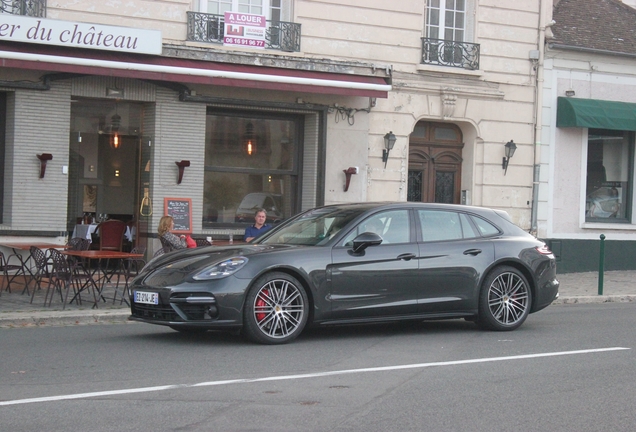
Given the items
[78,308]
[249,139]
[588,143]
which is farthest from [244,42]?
[588,143]

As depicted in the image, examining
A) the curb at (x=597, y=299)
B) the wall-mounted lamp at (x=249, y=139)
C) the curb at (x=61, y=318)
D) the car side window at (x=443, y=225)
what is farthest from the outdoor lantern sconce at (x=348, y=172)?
the car side window at (x=443, y=225)

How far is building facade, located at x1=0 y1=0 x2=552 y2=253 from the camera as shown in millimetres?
15352

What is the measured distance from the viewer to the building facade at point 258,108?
50.4 ft

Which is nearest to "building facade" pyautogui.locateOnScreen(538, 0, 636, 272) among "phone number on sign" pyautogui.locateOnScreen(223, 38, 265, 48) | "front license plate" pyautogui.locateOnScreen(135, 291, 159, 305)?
"phone number on sign" pyautogui.locateOnScreen(223, 38, 265, 48)

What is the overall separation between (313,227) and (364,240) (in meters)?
→ 0.83

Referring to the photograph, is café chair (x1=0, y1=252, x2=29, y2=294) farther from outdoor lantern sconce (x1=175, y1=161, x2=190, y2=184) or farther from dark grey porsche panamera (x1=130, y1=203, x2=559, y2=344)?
dark grey porsche panamera (x1=130, y1=203, x2=559, y2=344)

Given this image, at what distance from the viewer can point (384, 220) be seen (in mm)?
10172

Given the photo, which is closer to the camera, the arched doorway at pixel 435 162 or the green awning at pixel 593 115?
the arched doorway at pixel 435 162

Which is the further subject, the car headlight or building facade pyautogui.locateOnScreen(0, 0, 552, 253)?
building facade pyautogui.locateOnScreen(0, 0, 552, 253)

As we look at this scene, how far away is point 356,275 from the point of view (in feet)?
31.6

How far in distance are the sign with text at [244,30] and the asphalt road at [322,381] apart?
24.5 feet

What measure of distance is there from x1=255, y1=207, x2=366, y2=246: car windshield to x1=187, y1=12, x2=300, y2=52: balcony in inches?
273

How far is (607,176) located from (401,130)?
567 cm

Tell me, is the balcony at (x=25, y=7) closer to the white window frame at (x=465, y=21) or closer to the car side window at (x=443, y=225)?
the white window frame at (x=465, y=21)
